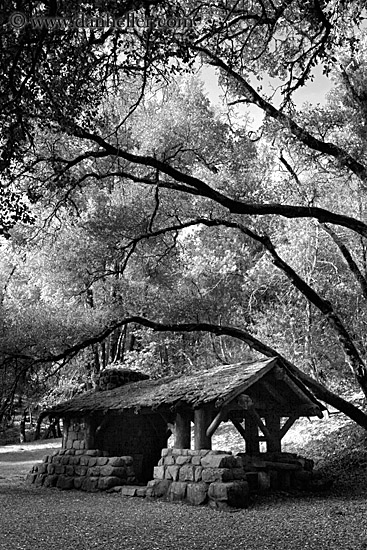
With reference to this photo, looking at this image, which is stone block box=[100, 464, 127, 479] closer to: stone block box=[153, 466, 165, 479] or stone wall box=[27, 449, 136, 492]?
stone wall box=[27, 449, 136, 492]

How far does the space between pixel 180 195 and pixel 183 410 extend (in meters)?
7.62

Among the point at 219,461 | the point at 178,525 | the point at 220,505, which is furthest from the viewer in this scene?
the point at 219,461

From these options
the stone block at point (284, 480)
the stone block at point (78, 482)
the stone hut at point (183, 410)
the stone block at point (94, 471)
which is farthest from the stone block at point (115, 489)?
the stone block at point (284, 480)

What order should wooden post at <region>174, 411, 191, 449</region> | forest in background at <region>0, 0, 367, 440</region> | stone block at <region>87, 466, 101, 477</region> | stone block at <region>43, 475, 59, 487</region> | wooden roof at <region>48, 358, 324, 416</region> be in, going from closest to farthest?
forest in background at <region>0, 0, 367, 440</region> < wooden roof at <region>48, 358, 324, 416</region> < wooden post at <region>174, 411, 191, 449</region> < stone block at <region>87, 466, 101, 477</region> < stone block at <region>43, 475, 59, 487</region>

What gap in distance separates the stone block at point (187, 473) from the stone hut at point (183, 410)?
1.78 ft

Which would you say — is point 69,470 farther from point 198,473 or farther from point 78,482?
point 198,473

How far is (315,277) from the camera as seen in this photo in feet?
55.5

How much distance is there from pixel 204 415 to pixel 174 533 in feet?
14.3

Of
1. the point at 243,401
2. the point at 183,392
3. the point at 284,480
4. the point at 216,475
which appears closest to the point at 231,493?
the point at 216,475

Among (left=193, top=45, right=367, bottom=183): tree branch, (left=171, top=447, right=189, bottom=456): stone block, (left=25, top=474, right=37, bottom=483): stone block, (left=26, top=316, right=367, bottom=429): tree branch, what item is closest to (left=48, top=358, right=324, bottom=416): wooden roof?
(left=26, top=316, right=367, bottom=429): tree branch

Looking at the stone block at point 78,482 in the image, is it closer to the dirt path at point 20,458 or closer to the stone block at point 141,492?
the stone block at point 141,492

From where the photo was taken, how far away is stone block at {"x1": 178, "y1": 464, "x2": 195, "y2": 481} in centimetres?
1092

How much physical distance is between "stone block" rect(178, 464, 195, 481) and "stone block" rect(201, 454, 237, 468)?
0.27 m

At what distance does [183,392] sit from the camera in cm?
1209
